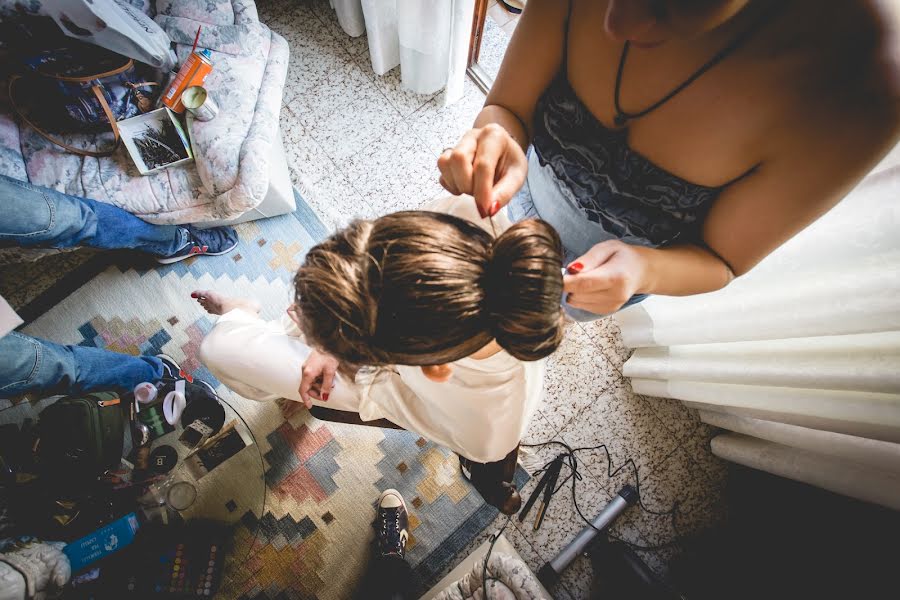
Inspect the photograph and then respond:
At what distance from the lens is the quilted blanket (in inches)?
61.2

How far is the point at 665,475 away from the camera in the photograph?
1.78 meters

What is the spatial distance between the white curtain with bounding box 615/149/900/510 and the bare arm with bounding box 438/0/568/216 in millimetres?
735

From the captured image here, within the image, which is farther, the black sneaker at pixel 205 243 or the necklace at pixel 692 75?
the black sneaker at pixel 205 243

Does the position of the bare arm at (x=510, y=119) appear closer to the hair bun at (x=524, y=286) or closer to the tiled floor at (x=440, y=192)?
the hair bun at (x=524, y=286)

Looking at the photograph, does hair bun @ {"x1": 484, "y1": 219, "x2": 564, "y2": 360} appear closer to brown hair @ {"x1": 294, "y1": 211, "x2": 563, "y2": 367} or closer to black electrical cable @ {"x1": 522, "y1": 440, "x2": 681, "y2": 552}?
brown hair @ {"x1": 294, "y1": 211, "x2": 563, "y2": 367}

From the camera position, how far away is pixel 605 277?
742 millimetres

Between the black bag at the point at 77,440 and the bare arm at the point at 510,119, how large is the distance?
1333 millimetres

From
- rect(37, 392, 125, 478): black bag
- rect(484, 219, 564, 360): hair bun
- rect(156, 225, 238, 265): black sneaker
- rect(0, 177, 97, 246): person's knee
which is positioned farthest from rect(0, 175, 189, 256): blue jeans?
rect(484, 219, 564, 360): hair bun

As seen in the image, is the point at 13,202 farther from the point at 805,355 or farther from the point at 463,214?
the point at 805,355

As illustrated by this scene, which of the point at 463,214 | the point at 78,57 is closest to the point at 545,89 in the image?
the point at 463,214

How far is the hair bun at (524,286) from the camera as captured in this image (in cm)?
65

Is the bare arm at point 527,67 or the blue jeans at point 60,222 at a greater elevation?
the bare arm at point 527,67

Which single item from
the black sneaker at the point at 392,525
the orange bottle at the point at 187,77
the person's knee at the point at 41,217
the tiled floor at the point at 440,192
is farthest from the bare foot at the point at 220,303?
the black sneaker at the point at 392,525

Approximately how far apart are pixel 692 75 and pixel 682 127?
9cm
